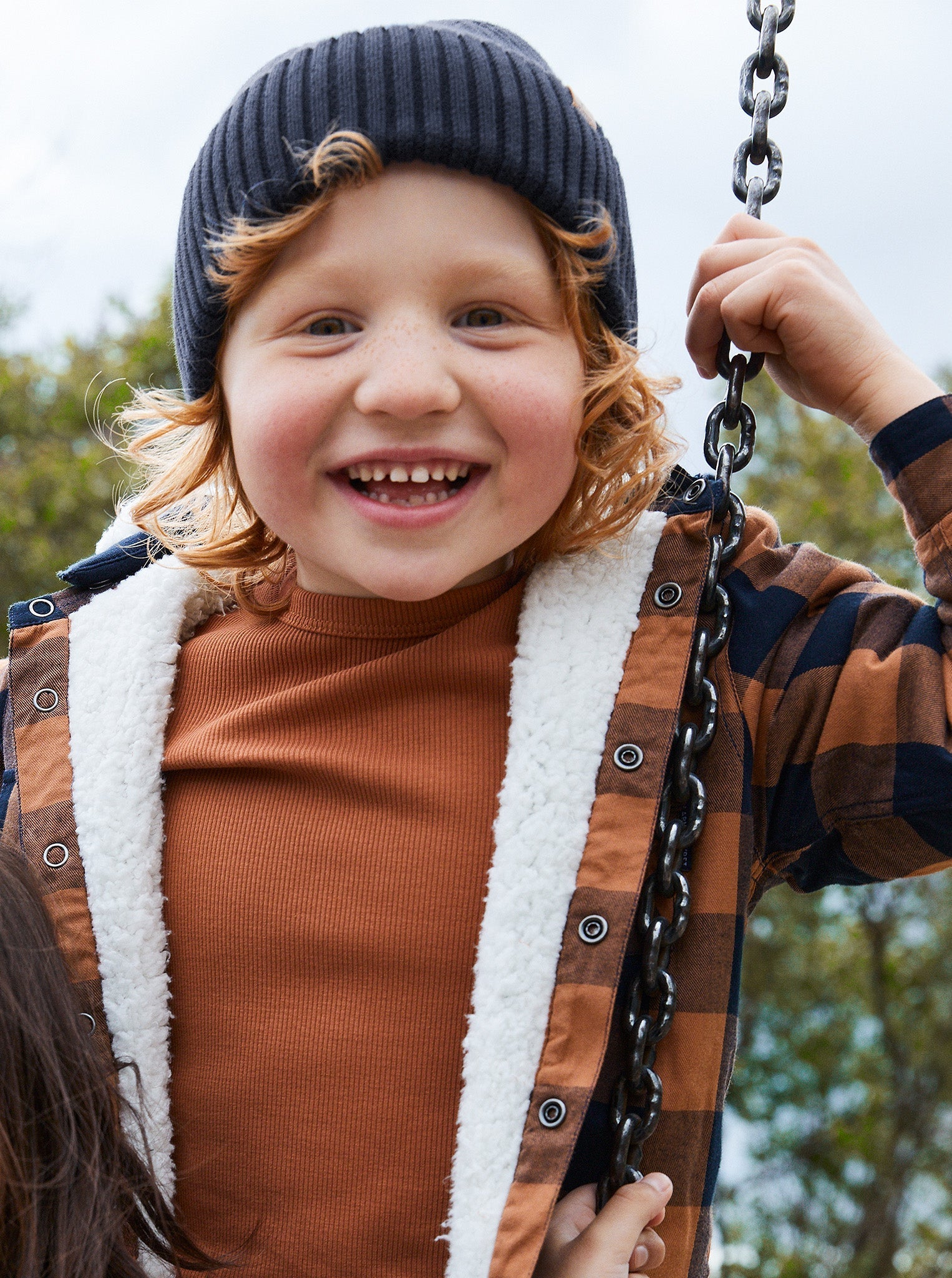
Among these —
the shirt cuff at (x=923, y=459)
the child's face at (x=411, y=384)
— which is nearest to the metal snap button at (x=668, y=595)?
the child's face at (x=411, y=384)

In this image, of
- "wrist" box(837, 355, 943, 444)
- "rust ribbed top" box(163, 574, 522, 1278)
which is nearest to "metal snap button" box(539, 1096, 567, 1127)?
"rust ribbed top" box(163, 574, 522, 1278)

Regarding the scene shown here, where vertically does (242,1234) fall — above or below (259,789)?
below

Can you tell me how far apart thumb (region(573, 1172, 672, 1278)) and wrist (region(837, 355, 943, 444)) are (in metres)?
0.84

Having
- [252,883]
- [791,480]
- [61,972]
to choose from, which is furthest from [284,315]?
[791,480]

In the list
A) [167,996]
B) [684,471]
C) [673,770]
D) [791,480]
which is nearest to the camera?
[673,770]

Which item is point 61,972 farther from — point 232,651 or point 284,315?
point 284,315

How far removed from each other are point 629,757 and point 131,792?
0.60 m

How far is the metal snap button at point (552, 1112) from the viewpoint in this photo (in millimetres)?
1287

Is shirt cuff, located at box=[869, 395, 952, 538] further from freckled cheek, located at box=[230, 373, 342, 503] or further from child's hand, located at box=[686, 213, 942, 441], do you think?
freckled cheek, located at box=[230, 373, 342, 503]

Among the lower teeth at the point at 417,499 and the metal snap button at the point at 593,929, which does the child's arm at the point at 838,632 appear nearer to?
the metal snap button at the point at 593,929

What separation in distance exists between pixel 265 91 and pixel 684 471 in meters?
0.66

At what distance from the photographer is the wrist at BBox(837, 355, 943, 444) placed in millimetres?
1404

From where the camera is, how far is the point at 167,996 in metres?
1.49

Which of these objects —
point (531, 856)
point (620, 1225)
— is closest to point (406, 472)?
point (531, 856)
